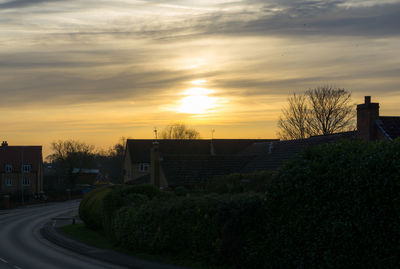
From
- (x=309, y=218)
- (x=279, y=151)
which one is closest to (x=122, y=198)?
A: (x=309, y=218)

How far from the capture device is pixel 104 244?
27.2 meters

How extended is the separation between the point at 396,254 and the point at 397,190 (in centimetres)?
162

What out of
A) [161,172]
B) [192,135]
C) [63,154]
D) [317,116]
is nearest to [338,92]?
[317,116]

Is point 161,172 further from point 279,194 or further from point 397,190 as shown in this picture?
point 397,190

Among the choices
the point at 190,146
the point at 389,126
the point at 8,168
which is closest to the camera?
the point at 389,126

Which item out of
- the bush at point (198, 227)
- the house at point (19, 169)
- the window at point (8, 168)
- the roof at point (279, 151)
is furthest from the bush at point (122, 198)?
the window at point (8, 168)

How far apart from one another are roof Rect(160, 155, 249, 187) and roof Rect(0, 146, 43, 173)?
191ft

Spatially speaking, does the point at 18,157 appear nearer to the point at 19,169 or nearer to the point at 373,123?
the point at 19,169

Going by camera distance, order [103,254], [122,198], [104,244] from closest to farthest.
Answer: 1. [103,254]
2. [104,244]
3. [122,198]

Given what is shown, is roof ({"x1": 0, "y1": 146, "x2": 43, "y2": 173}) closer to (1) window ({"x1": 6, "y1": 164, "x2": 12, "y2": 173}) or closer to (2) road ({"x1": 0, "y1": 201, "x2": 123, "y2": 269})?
(1) window ({"x1": 6, "y1": 164, "x2": 12, "y2": 173})

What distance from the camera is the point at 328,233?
14.2 meters

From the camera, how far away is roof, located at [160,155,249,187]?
3847 centimetres

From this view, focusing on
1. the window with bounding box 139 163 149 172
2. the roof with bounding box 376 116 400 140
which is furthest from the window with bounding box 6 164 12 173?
the roof with bounding box 376 116 400 140

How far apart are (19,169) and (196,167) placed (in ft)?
200
